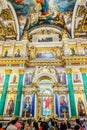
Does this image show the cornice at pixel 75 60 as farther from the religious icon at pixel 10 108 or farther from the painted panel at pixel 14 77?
the religious icon at pixel 10 108

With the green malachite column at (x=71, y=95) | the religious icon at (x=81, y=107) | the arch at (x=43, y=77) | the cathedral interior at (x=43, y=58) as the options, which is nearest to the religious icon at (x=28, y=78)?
the cathedral interior at (x=43, y=58)

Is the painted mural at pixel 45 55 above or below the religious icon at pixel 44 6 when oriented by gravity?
below

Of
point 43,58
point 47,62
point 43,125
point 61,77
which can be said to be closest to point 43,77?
point 47,62

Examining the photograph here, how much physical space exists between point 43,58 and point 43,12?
540 cm

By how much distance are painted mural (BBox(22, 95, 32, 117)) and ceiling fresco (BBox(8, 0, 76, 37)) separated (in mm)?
7244

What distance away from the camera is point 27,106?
1138 centimetres

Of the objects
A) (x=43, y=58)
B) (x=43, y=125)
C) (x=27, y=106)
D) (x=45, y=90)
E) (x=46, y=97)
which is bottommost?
(x=43, y=125)

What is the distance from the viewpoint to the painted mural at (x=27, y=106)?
1102 centimetres

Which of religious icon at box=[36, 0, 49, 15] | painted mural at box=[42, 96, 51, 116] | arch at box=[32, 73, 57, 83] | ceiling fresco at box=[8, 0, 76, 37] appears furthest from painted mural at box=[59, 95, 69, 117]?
religious icon at box=[36, 0, 49, 15]

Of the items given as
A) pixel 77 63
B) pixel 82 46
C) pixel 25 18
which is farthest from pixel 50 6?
pixel 77 63

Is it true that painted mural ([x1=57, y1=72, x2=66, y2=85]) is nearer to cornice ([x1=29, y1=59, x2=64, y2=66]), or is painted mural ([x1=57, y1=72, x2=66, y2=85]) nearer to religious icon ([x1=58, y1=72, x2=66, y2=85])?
religious icon ([x1=58, y1=72, x2=66, y2=85])

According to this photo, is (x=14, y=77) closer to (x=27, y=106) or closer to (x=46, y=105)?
(x=27, y=106)

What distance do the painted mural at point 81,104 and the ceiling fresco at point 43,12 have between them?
727 centimetres

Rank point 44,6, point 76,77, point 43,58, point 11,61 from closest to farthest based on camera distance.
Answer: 1. point 76,77
2. point 11,61
3. point 43,58
4. point 44,6
